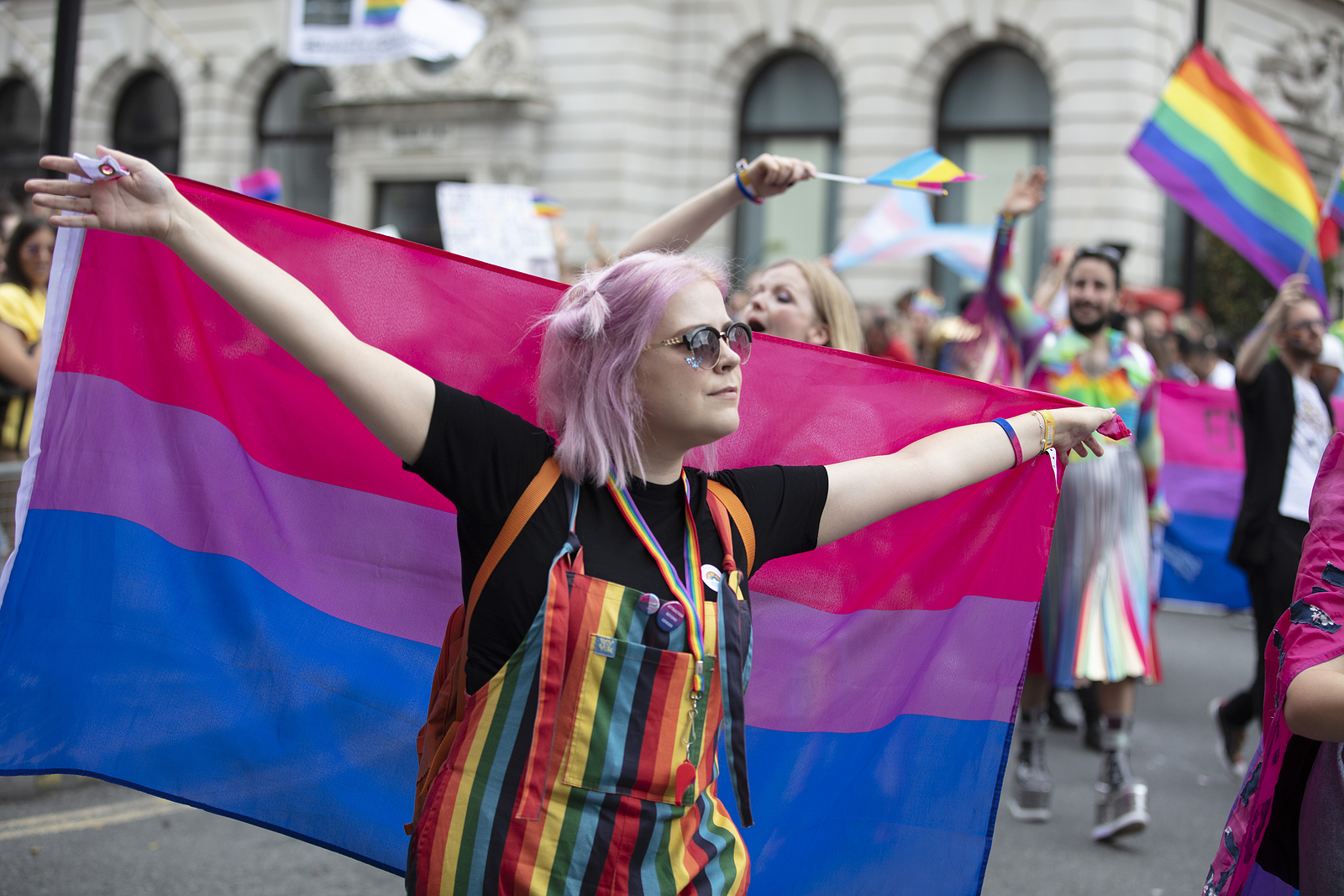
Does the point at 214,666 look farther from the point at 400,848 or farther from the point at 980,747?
the point at 980,747

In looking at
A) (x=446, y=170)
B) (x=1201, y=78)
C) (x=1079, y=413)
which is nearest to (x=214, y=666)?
(x=1079, y=413)

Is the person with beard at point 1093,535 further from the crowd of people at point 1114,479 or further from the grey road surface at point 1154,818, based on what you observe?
the grey road surface at point 1154,818

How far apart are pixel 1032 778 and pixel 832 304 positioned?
2.20m

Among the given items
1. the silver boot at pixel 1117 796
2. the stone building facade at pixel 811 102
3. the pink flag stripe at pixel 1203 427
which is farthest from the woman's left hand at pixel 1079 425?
the stone building facade at pixel 811 102

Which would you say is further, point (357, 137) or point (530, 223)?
Result: point (357, 137)

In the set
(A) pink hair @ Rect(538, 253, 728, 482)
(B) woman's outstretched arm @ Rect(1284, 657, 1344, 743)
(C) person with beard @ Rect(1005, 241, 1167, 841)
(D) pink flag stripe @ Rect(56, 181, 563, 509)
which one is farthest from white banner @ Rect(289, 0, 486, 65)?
(B) woman's outstretched arm @ Rect(1284, 657, 1344, 743)

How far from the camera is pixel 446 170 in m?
21.5

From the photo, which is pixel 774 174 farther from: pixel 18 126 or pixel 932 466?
pixel 18 126

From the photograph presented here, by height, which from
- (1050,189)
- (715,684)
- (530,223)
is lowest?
(715,684)

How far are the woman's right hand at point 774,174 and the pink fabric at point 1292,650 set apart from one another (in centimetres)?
140

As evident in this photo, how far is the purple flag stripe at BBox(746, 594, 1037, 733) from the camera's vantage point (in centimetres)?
293

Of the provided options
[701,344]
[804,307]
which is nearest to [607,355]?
[701,344]

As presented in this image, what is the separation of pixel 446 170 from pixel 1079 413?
19706mm

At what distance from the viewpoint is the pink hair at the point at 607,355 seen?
2150 mm
